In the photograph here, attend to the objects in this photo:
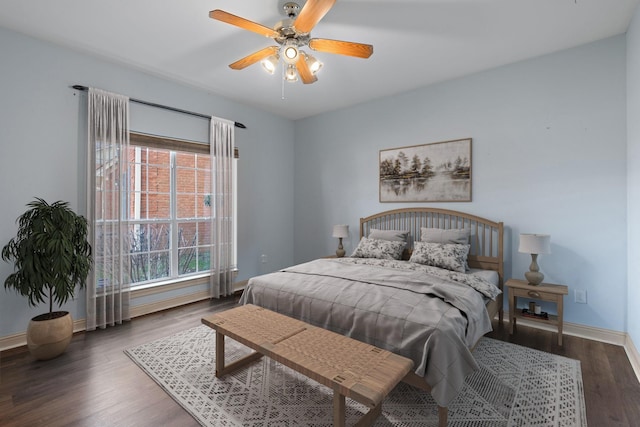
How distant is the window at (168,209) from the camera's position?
11.6 ft

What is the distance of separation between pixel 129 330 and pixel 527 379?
3.58 metres

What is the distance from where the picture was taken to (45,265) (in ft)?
8.02

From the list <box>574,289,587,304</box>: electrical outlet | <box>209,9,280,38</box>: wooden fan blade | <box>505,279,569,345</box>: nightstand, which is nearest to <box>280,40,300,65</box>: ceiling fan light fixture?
<box>209,9,280,38</box>: wooden fan blade

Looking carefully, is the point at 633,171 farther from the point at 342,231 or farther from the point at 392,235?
the point at 342,231

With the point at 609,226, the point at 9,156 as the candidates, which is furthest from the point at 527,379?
the point at 9,156

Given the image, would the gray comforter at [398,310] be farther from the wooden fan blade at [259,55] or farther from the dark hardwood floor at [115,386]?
the wooden fan blade at [259,55]

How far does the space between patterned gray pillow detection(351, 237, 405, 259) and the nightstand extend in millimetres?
1168

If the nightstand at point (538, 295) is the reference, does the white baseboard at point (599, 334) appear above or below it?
below

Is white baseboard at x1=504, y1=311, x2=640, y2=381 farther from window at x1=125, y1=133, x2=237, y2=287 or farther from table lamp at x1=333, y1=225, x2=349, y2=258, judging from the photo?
window at x1=125, y1=133, x2=237, y2=287

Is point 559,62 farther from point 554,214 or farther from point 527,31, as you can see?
point 554,214

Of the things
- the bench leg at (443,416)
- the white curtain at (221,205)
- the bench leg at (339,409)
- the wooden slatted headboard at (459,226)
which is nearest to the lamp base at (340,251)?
the wooden slatted headboard at (459,226)

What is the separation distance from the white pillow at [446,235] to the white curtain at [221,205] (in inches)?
103

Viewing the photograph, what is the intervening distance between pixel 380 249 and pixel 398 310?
173 cm

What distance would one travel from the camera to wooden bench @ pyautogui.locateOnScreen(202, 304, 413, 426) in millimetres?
1436
